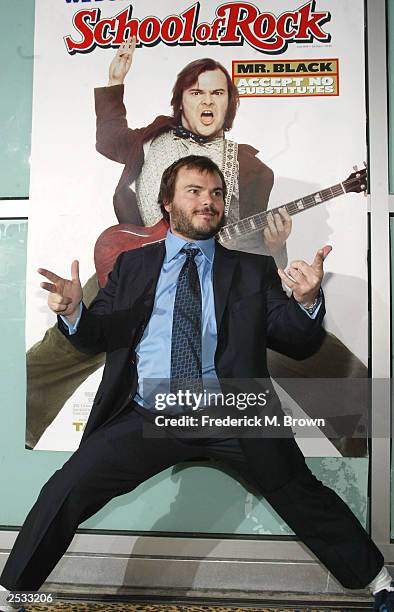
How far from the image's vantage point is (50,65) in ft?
7.48

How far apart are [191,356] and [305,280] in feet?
1.61

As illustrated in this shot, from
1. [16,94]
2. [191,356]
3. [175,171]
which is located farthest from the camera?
[16,94]

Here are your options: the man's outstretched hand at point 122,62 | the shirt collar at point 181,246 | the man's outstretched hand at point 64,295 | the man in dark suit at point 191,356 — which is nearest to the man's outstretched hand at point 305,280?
the man in dark suit at point 191,356

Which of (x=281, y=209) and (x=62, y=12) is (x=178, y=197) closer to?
(x=281, y=209)

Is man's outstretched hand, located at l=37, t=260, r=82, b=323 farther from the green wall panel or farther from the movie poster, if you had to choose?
the green wall panel

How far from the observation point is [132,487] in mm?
1976

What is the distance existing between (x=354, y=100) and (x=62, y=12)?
121cm

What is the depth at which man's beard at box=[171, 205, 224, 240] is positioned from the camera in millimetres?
2158

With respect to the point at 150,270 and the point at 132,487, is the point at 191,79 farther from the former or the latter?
the point at 132,487

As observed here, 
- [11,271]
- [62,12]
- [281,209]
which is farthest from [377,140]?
[11,271]

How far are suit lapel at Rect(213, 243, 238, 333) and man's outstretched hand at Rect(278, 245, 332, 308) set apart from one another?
0.74 feet

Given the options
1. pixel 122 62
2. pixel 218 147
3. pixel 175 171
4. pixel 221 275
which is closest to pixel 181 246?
pixel 221 275

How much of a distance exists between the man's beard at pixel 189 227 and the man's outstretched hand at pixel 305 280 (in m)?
0.33

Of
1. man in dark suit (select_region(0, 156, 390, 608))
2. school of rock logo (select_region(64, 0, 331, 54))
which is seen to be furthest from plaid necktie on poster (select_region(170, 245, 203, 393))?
school of rock logo (select_region(64, 0, 331, 54))
